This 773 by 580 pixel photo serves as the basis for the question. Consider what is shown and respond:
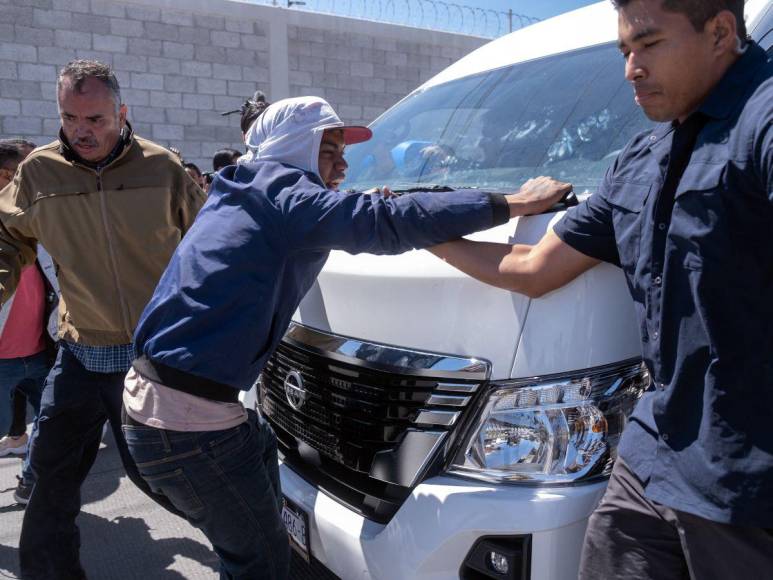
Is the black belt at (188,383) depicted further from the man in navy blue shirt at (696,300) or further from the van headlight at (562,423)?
the man in navy blue shirt at (696,300)

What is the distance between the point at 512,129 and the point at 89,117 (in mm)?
1643

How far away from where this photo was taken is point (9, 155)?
400 centimetres

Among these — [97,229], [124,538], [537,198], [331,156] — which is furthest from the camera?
[124,538]

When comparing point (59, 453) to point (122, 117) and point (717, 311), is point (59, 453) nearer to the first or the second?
point (122, 117)

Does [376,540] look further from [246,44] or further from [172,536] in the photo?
[246,44]

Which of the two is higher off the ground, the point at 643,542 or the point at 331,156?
the point at 331,156

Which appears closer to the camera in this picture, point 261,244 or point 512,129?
point 261,244

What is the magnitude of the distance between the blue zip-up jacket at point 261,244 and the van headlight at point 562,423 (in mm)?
473

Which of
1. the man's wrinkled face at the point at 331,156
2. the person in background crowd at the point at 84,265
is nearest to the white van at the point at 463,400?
the man's wrinkled face at the point at 331,156

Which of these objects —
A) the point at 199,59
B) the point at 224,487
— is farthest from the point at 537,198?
the point at 199,59

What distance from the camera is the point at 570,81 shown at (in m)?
2.78

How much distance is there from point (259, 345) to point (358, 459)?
0.46 metres

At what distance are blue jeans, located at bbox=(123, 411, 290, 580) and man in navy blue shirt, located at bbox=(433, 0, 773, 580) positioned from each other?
36.4 inches

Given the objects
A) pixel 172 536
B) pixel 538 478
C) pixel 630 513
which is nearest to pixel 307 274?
pixel 538 478
